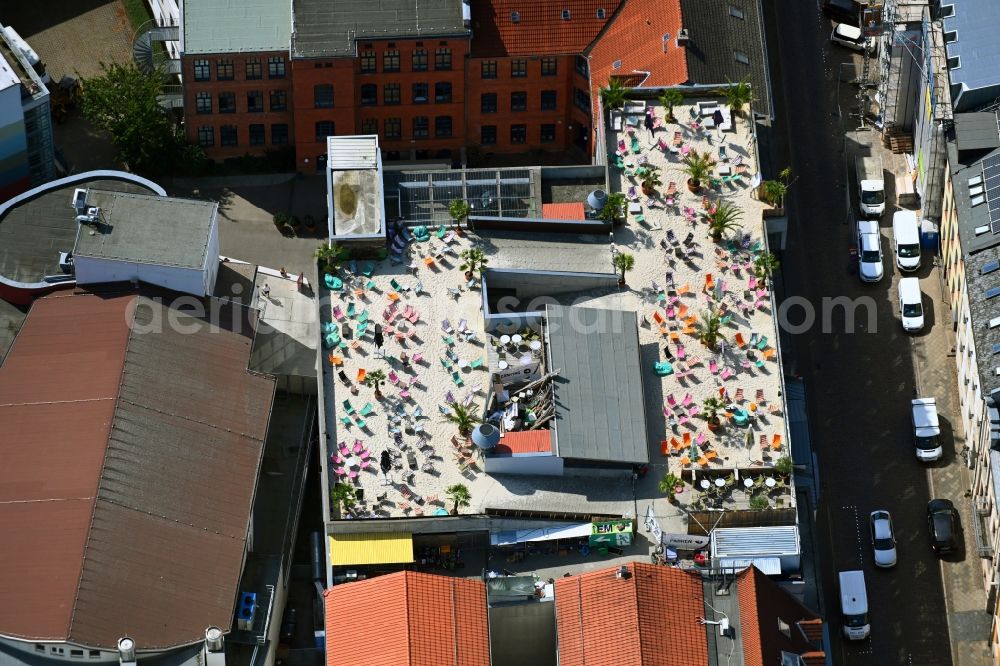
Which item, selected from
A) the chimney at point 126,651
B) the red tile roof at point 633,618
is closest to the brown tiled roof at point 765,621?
the red tile roof at point 633,618

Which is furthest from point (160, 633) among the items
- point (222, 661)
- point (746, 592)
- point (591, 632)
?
point (746, 592)

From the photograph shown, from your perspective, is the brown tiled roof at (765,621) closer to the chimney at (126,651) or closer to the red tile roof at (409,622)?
the red tile roof at (409,622)

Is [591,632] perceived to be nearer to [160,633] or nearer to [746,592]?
[746,592]

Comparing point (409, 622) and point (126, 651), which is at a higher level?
point (409, 622)

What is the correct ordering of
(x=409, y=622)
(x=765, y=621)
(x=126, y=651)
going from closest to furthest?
(x=409, y=622) < (x=126, y=651) < (x=765, y=621)

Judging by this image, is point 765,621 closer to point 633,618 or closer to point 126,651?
point 633,618

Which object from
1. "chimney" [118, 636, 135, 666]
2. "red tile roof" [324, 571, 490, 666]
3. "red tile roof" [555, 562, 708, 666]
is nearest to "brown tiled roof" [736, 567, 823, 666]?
"red tile roof" [555, 562, 708, 666]

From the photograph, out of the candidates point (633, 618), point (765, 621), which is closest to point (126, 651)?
point (633, 618)
